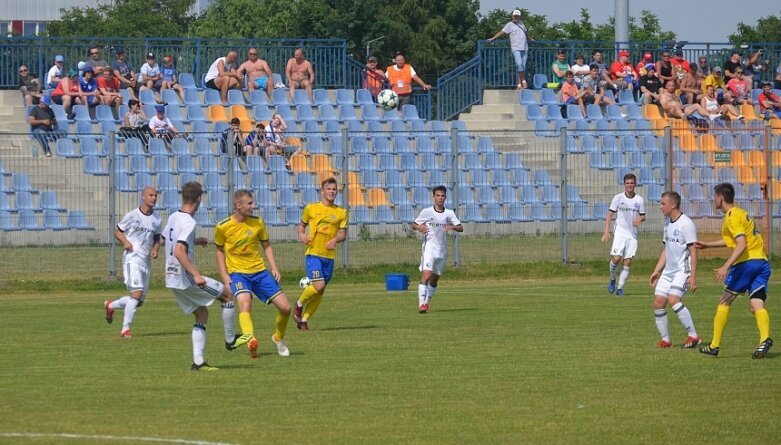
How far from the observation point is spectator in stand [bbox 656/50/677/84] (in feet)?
134

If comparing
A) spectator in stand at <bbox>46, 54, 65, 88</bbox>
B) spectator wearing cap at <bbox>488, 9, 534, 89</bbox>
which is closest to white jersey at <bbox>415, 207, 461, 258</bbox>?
spectator in stand at <bbox>46, 54, 65, 88</bbox>

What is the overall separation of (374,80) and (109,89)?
8.16 meters

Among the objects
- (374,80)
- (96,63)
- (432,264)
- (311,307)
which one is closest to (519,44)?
(374,80)

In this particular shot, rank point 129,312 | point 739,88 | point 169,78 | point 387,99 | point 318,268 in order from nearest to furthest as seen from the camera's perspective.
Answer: point 129,312
point 318,268
point 169,78
point 387,99
point 739,88

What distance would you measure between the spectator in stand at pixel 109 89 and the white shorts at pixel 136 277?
16.6m

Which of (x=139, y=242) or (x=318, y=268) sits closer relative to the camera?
(x=139, y=242)

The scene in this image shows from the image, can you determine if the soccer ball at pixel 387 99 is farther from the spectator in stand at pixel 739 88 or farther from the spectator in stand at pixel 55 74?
the spectator in stand at pixel 739 88

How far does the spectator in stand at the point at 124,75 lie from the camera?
115ft

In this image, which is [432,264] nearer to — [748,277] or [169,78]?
[748,277]

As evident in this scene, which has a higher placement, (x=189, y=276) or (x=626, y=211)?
(x=626, y=211)

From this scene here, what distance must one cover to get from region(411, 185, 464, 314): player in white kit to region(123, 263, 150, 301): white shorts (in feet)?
15.6

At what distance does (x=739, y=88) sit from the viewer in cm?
4134

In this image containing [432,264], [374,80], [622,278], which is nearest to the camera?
[432,264]

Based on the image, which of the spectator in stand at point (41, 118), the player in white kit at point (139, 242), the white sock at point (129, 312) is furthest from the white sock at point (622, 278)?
the spectator in stand at point (41, 118)
